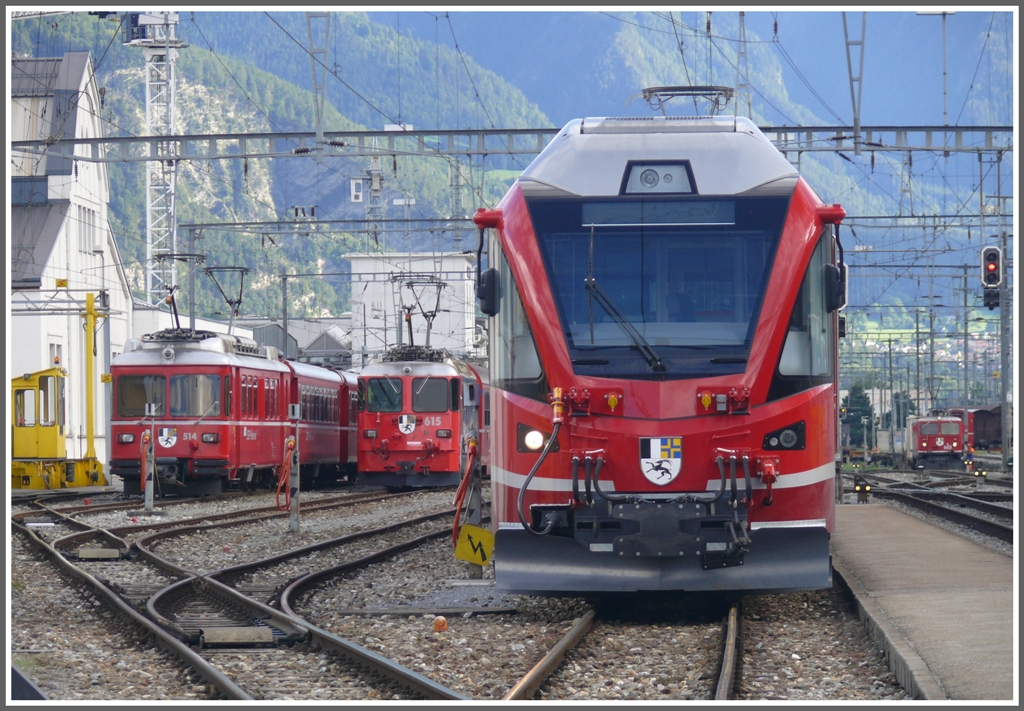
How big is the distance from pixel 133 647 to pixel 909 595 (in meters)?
5.78

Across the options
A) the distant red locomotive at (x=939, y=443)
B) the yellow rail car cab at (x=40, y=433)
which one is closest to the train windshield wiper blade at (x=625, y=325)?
the yellow rail car cab at (x=40, y=433)

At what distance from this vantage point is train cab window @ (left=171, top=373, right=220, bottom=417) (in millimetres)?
27391

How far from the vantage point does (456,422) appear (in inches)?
1236

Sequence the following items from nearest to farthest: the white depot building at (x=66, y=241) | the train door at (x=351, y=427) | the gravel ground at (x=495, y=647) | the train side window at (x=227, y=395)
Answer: the gravel ground at (x=495, y=647) < the train side window at (x=227, y=395) < the train door at (x=351, y=427) < the white depot building at (x=66, y=241)

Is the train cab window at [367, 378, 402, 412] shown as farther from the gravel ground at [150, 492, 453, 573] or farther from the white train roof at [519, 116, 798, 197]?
the white train roof at [519, 116, 798, 197]

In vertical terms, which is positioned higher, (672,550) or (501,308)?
(501,308)

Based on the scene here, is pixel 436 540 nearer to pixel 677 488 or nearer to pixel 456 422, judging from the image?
pixel 677 488

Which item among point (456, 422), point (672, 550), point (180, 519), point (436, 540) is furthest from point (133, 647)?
point (456, 422)

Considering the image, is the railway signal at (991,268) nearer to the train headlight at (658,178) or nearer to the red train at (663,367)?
the red train at (663,367)

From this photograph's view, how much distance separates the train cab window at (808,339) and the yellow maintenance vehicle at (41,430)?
24.6m

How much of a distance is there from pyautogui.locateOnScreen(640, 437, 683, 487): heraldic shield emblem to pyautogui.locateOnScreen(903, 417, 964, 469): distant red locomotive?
2362 inches

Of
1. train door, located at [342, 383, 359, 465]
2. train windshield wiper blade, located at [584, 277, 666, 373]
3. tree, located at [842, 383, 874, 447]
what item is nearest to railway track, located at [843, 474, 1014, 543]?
train windshield wiper blade, located at [584, 277, 666, 373]

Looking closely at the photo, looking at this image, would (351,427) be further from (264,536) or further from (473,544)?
(473,544)

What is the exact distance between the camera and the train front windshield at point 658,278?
387 inches
